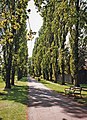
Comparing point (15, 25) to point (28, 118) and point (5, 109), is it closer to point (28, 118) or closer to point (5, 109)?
point (28, 118)

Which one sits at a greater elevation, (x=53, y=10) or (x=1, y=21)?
(x=53, y=10)

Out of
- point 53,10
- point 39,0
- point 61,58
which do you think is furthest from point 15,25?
point 53,10

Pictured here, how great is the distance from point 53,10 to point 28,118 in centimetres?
3819

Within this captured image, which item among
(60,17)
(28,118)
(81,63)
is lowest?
(28,118)

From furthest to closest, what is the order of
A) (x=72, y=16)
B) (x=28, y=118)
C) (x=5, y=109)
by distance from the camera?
1. (x=72, y=16)
2. (x=5, y=109)
3. (x=28, y=118)

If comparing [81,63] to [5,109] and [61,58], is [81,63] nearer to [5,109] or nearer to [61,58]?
[61,58]

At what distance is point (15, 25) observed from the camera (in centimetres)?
767

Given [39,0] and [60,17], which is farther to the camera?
[60,17]

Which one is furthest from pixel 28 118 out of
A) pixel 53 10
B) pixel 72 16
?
pixel 53 10

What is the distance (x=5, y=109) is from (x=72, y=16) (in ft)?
52.9

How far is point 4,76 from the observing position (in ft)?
123

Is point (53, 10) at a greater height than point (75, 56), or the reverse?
point (53, 10)

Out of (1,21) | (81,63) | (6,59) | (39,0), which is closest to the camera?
(1,21)

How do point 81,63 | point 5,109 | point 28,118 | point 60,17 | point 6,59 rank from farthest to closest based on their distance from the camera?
point 81,63, point 60,17, point 6,59, point 5,109, point 28,118
